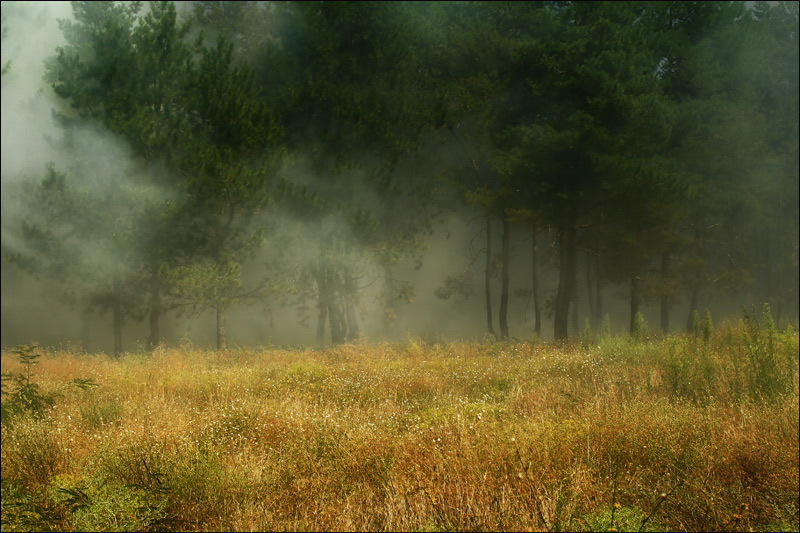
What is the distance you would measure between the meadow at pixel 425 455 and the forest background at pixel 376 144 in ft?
26.8

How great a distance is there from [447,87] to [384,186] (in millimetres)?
3822

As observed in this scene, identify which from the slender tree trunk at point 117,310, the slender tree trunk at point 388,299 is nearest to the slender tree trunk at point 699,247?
the slender tree trunk at point 388,299

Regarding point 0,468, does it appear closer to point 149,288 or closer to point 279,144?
point 279,144

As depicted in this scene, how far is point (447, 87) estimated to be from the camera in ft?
65.5

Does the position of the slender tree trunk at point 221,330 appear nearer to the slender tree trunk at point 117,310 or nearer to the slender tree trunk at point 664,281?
the slender tree trunk at point 117,310

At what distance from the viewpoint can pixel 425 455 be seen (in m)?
5.19

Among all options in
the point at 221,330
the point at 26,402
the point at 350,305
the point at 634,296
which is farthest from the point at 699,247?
the point at 26,402

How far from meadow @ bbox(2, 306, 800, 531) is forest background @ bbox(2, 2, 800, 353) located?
8.17m

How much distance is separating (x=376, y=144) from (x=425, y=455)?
14.4 metres

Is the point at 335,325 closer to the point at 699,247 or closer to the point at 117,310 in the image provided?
the point at 117,310

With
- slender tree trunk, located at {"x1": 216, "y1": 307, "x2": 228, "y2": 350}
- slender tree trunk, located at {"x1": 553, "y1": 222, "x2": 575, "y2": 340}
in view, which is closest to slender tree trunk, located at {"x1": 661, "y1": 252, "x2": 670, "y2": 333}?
slender tree trunk, located at {"x1": 553, "y1": 222, "x2": 575, "y2": 340}

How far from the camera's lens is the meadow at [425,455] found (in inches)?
169

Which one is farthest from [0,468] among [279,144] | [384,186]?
[384,186]

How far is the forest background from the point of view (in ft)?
50.7
